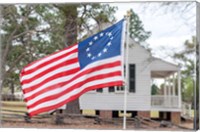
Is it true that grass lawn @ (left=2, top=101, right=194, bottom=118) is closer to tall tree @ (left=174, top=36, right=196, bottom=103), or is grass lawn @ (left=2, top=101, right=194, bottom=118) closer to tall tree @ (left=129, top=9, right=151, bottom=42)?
tall tree @ (left=174, top=36, right=196, bottom=103)

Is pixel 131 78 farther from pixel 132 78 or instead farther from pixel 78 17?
pixel 78 17

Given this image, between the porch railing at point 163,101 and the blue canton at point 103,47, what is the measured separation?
742 mm

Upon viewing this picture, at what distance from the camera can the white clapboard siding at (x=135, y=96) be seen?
23.7 feet

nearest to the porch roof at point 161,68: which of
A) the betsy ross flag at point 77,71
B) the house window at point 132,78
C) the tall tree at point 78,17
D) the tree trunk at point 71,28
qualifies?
the house window at point 132,78

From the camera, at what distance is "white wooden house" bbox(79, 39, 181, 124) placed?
23.7 ft

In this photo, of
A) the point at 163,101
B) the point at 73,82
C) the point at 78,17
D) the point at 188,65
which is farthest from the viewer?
the point at 78,17

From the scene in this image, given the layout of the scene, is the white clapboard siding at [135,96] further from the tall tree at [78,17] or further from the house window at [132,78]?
the tall tree at [78,17]

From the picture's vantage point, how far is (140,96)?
727 cm

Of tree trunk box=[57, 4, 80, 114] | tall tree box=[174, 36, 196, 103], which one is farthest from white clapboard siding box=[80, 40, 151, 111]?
tall tree box=[174, 36, 196, 103]

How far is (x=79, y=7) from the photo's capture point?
24.1ft

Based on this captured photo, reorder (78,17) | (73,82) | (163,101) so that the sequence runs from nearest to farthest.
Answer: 1. (73,82)
2. (163,101)
3. (78,17)

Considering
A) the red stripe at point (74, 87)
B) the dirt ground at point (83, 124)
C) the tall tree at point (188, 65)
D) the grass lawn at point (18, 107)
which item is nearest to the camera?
the tall tree at point (188, 65)

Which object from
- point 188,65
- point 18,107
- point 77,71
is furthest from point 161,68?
point 18,107

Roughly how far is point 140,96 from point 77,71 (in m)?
0.87
